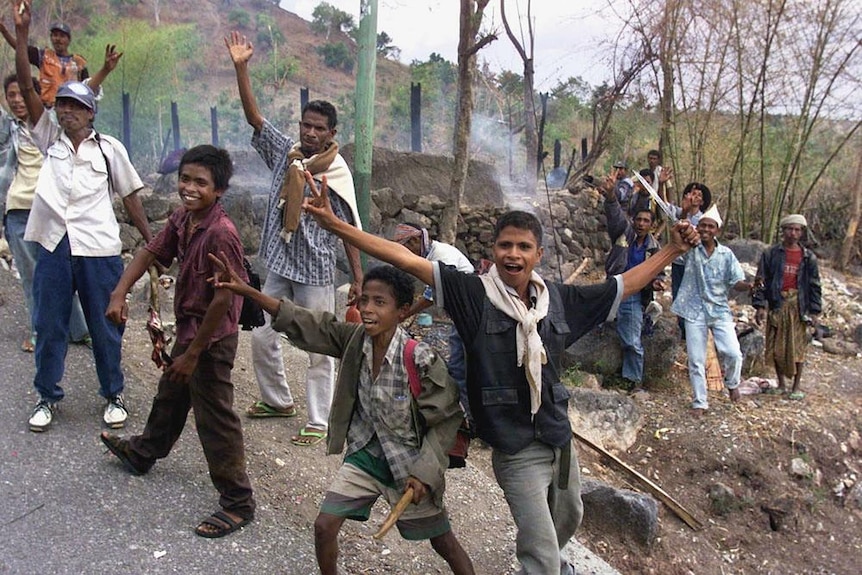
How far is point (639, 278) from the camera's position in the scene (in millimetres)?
2822

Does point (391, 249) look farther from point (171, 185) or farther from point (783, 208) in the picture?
point (783, 208)

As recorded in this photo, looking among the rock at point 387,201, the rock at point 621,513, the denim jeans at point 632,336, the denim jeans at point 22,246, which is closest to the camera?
the rock at point 621,513

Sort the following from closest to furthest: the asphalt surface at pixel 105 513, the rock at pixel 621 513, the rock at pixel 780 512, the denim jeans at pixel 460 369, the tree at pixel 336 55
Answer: the denim jeans at pixel 460 369 → the asphalt surface at pixel 105 513 → the rock at pixel 621 513 → the rock at pixel 780 512 → the tree at pixel 336 55

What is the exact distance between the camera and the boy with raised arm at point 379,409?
2.61 metres

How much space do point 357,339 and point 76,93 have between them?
2.00 m

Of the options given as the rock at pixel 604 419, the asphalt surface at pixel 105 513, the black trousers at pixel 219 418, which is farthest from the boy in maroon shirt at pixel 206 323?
the rock at pixel 604 419

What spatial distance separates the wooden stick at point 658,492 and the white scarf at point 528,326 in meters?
2.82

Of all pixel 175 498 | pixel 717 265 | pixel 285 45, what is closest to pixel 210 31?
pixel 285 45

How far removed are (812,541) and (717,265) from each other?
85.1 inches

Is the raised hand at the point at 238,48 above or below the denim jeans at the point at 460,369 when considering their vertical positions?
above

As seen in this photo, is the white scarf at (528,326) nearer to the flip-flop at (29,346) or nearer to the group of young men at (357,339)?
the group of young men at (357,339)

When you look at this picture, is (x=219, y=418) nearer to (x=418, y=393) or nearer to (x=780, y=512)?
(x=418, y=393)

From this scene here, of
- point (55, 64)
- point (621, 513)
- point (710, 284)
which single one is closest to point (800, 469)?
point (710, 284)

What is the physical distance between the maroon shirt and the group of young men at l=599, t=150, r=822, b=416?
13.2 ft
